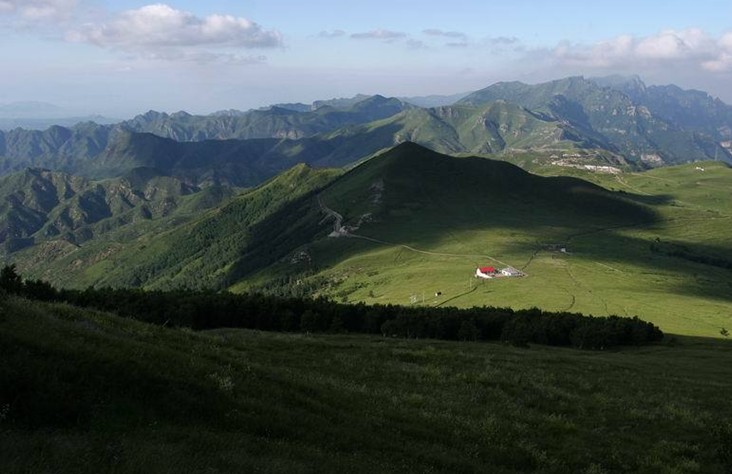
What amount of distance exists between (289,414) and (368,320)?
7841 cm

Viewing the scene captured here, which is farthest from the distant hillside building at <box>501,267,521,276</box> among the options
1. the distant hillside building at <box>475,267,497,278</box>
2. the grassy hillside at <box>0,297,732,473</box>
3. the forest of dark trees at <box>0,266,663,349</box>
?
the grassy hillside at <box>0,297,732,473</box>

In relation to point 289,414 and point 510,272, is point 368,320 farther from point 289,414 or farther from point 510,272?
point 510,272

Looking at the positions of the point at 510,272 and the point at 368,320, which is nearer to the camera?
the point at 368,320

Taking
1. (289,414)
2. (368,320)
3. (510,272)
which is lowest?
(510,272)

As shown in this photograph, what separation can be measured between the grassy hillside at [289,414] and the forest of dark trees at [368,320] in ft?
163

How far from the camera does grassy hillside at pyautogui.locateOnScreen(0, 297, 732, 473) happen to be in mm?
14781

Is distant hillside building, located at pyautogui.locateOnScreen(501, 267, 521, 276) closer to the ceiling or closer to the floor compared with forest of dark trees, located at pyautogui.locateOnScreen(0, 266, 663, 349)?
closer to the floor

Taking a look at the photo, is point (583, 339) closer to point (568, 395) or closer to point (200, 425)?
point (568, 395)

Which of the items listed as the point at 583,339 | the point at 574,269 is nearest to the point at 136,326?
the point at 583,339

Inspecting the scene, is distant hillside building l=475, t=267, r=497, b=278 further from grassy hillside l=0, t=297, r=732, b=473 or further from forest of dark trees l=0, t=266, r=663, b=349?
grassy hillside l=0, t=297, r=732, b=473

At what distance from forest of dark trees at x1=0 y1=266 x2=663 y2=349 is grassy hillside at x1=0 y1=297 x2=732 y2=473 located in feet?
163

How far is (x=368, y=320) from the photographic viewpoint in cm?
9769

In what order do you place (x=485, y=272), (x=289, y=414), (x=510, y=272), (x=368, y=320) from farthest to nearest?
(x=510, y=272)
(x=485, y=272)
(x=368, y=320)
(x=289, y=414)

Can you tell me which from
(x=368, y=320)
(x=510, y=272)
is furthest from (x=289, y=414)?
(x=510, y=272)
